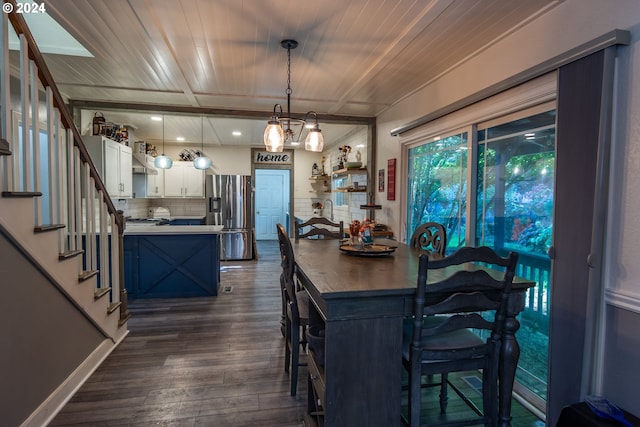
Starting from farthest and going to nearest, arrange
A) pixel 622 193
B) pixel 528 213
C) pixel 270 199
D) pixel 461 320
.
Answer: pixel 270 199 < pixel 528 213 < pixel 622 193 < pixel 461 320

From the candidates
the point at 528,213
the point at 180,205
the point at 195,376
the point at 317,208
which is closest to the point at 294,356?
the point at 195,376

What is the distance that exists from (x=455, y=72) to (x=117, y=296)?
3.66m

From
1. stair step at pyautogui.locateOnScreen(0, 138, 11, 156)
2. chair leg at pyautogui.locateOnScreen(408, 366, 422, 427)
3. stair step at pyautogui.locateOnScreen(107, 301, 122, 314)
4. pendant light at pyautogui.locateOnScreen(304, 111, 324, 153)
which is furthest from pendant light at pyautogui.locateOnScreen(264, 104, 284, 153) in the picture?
chair leg at pyautogui.locateOnScreen(408, 366, 422, 427)

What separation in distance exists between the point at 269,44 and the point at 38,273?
7.24 ft

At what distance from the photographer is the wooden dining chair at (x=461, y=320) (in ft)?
4.59

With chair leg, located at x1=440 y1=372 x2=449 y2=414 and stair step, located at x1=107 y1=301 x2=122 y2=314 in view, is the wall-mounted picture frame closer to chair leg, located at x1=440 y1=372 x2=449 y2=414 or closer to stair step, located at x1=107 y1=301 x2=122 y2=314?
chair leg, located at x1=440 y1=372 x2=449 y2=414

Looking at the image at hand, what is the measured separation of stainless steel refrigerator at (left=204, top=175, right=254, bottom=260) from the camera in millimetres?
6547

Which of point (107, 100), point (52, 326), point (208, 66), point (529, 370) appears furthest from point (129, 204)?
point (529, 370)

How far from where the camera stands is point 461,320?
1433 millimetres

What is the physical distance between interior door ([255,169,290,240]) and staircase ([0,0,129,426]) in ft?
20.1

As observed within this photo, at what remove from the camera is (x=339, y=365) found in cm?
141

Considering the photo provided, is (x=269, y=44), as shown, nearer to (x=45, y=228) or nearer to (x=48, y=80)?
(x=48, y=80)

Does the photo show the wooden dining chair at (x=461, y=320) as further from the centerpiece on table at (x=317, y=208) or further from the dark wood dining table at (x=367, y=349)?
the centerpiece on table at (x=317, y=208)

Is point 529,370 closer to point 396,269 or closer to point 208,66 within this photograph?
point 396,269
